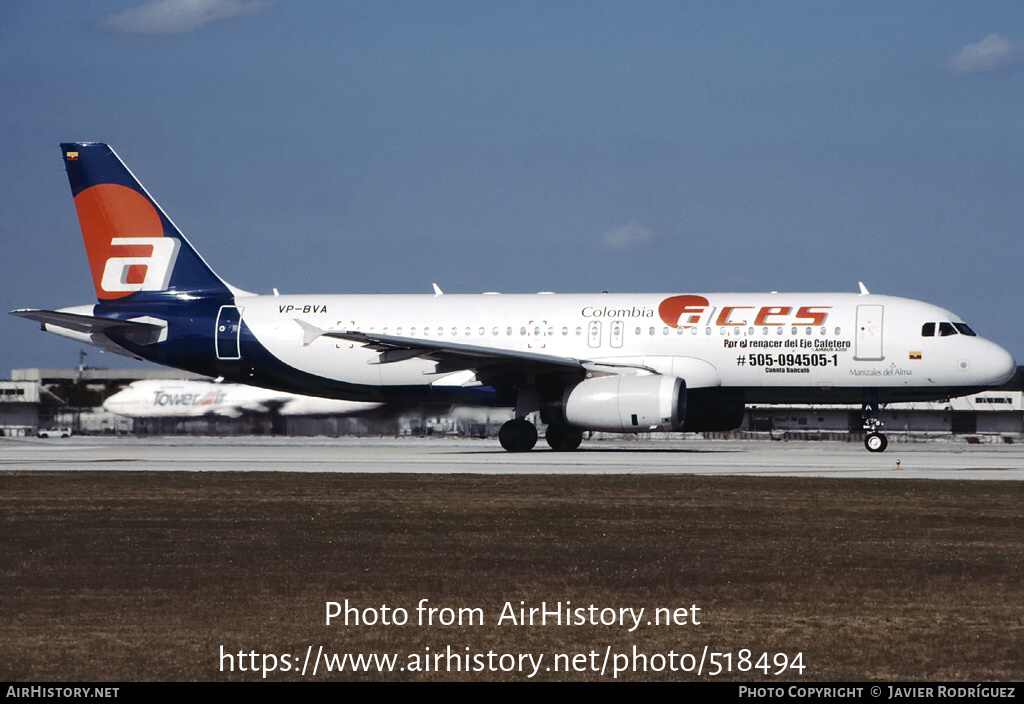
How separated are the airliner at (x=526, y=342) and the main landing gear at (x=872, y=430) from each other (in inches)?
1.6

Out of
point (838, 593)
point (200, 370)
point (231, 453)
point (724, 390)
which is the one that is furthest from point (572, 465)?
point (838, 593)

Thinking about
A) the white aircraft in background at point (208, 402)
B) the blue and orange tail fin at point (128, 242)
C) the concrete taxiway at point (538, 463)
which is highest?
the blue and orange tail fin at point (128, 242)

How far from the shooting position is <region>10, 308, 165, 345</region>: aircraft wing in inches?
1391

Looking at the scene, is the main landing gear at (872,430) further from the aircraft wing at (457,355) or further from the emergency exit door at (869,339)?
the aircraft wing at (457,355)

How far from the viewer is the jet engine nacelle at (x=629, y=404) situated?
30047 millimetres

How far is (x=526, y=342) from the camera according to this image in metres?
33.9

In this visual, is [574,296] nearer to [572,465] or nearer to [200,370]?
[572,465]

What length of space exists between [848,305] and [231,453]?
55.2ft

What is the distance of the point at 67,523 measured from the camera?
16.0m

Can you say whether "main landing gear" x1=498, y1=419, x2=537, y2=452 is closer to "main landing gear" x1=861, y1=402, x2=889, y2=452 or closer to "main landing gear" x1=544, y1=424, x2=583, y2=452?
"main landing gear" x1=544, y1=424, x2=583, y2=452

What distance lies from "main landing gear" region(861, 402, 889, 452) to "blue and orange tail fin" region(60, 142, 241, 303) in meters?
18.3

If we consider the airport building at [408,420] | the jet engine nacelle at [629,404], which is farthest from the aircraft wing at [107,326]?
the jet engine nacelle at [629,404]

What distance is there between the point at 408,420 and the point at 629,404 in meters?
14.0
